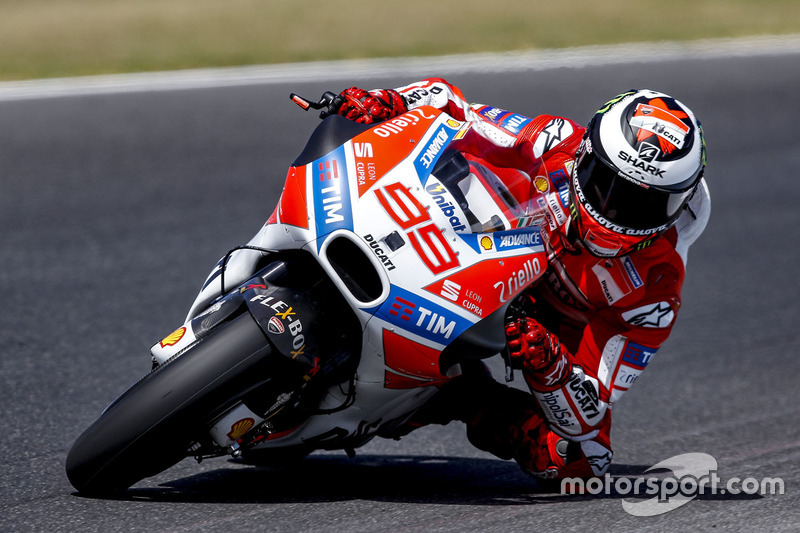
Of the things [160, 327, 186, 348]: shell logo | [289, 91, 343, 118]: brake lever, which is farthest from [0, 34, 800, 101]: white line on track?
[160, 327, 186, 348]: shell logo

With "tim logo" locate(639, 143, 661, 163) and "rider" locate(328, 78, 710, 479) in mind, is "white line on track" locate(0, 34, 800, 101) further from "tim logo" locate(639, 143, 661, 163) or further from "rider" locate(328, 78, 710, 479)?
"tim logo" locate(639, 143, 661, 163)

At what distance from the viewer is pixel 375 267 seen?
3.06 meters

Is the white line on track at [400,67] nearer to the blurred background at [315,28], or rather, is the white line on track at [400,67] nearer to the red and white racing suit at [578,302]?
the blurred background at [315,28]

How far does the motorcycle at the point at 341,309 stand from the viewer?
3.04 m

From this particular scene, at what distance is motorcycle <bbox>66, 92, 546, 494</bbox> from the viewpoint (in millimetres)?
3041

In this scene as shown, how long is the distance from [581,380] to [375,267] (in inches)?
43.8

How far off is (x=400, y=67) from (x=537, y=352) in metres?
8.04

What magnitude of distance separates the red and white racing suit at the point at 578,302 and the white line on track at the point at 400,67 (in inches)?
261

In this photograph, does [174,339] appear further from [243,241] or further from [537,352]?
[243,241]

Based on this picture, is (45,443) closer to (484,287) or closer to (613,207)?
(484,287)

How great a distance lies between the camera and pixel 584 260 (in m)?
3.83

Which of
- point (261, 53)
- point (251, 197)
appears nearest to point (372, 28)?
point (261, 53)

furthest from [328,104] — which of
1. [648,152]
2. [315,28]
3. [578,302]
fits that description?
[315,28]

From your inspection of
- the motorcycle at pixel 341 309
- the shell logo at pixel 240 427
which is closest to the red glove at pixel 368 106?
the motorcycle at pixel 341 309
